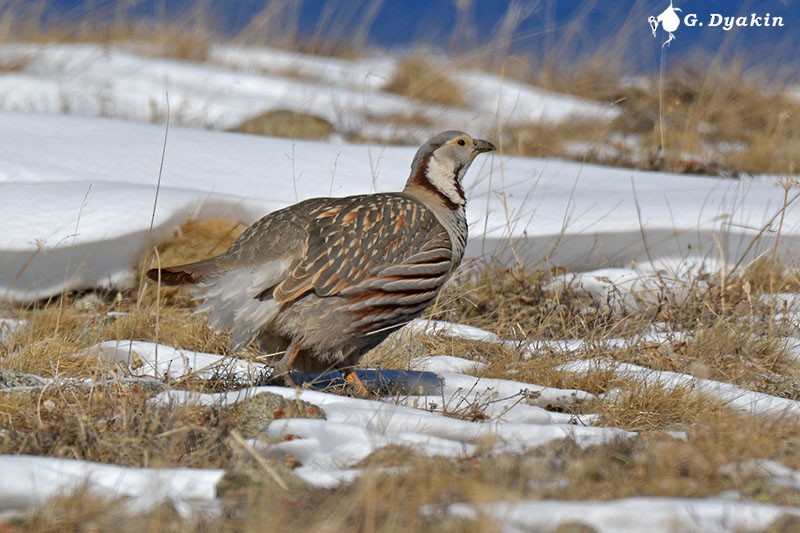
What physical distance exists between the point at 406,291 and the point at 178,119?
5923 mm

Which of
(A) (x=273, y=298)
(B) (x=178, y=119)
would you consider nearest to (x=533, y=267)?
(A) (x=273, y=298)

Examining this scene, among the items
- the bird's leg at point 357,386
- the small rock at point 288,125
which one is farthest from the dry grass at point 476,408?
Result: the small rock at point 288,125

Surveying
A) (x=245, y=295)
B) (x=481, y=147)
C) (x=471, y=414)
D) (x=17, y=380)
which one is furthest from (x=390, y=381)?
(x=17, y=380)

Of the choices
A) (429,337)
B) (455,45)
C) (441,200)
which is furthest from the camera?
(455,45)

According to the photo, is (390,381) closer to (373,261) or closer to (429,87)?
(373,261)

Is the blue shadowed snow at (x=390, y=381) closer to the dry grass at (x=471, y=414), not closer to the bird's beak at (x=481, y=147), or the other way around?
the dry grass at (x=471, y=414)

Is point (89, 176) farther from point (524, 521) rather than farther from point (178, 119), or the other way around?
point (524, 521)

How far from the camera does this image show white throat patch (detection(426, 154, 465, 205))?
519cm

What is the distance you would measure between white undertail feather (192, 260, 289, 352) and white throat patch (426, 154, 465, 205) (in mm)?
1067

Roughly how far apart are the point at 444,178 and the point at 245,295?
4.34 ft

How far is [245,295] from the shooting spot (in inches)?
177

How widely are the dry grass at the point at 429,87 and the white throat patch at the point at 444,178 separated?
7676 millimetres

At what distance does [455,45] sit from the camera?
14.3 metres

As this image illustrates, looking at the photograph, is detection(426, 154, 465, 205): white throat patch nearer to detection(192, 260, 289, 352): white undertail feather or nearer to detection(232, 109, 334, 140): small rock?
detection(192, 260, 289, 352): white undertail feather
